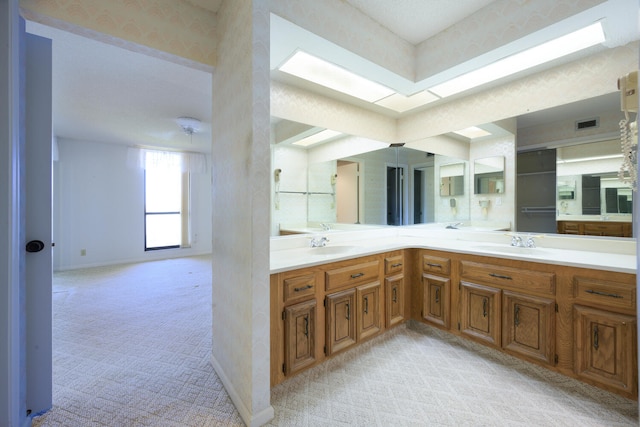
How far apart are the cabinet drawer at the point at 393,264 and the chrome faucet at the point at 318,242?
1.86ft

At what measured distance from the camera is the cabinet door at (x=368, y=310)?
6.63 ft

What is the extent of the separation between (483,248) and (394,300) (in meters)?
0.93

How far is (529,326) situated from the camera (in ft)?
5.93

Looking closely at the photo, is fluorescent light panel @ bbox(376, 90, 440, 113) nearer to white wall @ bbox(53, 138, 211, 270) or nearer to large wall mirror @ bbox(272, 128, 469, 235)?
large wall mirror @ bbox(272, 128, 469, 235)

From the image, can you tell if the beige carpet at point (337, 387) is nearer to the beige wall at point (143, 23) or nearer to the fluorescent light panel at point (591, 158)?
the fluorescent light panel at point (591, 158)

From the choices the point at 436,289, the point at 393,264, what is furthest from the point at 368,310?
the point at 436,289

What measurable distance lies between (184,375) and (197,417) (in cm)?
47

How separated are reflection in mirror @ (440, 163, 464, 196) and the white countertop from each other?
1.54 ft

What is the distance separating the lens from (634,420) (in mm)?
1408

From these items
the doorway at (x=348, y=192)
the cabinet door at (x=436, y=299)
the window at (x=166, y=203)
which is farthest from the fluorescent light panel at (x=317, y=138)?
the window at (x=166, y=203)

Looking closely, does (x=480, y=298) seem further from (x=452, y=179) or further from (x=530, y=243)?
(x=452, y=179)

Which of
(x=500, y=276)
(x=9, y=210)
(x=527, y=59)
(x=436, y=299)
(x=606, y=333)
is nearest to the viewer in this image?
(x=9, y=210)

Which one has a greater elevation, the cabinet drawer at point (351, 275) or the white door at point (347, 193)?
the white door at point (347, 193)

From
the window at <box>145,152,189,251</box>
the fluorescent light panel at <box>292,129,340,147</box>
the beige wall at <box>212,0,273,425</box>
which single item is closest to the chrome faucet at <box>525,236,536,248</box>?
the fluorescent light panel at <box>292,129,340,147</box>
